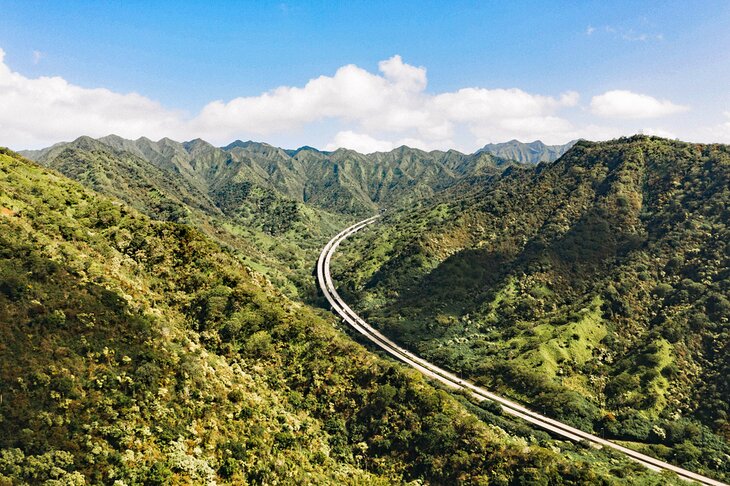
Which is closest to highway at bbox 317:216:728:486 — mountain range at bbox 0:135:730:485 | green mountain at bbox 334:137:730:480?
green mountain at bbox 334:137:730:480

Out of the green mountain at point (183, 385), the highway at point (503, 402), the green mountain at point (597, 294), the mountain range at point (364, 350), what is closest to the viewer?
the green mountain at point (183, 385)

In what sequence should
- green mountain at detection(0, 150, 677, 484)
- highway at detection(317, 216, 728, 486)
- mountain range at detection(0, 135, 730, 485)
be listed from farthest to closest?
highway at detection(317, 216, 728, 486) < mountain range at detection(0, 135, 730, 485) < green mountain at detection(0, 150, 677, 484)

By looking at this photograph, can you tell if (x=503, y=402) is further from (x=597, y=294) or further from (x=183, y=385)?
(x=183, y=385)

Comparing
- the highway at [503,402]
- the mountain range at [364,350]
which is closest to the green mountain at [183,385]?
the mountain range at [364,350]

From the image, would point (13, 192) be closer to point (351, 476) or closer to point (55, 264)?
point (55, 264)

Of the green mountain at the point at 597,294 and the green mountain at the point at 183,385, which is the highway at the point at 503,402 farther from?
the green mountain at the point at 183,385

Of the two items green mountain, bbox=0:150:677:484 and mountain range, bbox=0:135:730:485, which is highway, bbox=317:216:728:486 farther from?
green mountain, bbox=0:150:677:484
